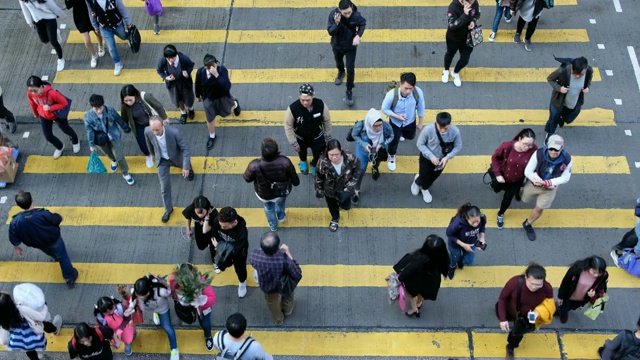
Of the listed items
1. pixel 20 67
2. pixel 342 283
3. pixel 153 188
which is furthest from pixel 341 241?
pixel 20 67

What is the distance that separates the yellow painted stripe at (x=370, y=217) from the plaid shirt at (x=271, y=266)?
2.12 meters

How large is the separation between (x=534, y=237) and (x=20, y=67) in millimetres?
9268

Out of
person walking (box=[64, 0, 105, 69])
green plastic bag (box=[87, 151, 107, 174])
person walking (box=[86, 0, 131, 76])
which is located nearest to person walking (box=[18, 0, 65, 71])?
person walking (box=[64, 0, 105, 69])

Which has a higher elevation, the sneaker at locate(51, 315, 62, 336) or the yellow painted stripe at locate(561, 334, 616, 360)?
the yellow painted stripe at locate(561, 334, 616, 360)

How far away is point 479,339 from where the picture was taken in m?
8.74

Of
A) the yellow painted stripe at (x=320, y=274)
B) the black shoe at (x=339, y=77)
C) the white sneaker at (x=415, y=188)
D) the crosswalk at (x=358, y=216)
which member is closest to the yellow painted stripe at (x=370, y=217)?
the crosswalk at (x=358, y=216)

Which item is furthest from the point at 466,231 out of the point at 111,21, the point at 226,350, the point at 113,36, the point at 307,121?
the point at 113,36

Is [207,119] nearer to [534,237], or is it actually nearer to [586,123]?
[534,237]

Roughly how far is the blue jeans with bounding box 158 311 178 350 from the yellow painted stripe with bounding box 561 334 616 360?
16.2ft

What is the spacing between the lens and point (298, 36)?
41.0 ft

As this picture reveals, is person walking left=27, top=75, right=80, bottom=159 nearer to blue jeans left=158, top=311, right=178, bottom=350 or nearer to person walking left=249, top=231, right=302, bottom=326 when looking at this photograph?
blue jeans left=158, top=311, right=178, bottom=350

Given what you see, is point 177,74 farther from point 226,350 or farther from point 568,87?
point 568,87

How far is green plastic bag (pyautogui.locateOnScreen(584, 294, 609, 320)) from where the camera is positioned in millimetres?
8141

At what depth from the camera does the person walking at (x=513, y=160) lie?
8.66m
